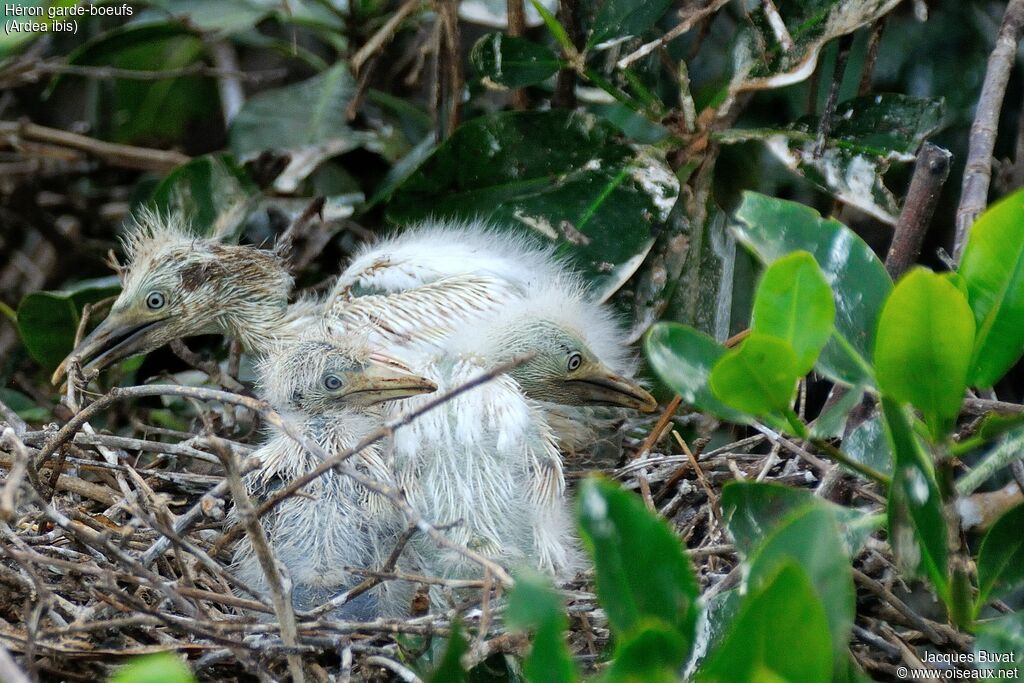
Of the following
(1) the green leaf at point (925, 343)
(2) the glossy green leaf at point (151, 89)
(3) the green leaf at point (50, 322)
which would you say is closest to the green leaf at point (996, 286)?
(1) the green leaf at point (925, 343)

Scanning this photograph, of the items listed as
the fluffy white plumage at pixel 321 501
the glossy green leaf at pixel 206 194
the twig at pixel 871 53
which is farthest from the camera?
the glossy green leaf at pixel 206 194

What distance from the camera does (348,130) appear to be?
7.53ft

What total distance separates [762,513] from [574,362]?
0.68 metres

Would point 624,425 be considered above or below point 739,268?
below

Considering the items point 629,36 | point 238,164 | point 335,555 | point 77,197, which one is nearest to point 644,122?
point 629,36

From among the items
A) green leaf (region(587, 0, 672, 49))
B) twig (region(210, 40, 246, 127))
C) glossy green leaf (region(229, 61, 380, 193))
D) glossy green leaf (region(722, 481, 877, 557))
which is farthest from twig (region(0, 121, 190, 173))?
glossy green leaf (region(722, 481, 877, 557))

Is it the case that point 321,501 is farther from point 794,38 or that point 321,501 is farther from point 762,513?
point 794,38

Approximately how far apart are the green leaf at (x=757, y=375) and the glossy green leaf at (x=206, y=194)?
1.46 m

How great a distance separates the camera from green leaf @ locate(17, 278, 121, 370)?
196 cm

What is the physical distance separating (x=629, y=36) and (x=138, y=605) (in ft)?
3.91

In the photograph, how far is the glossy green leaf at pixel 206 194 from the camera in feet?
7.06

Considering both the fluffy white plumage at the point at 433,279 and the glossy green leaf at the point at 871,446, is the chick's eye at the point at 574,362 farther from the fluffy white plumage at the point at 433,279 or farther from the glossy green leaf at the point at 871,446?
the glossy green leaf at the point at 871,446

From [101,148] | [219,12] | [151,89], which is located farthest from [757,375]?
[151,89]

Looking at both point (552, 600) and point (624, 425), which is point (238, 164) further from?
point (552, 600)
